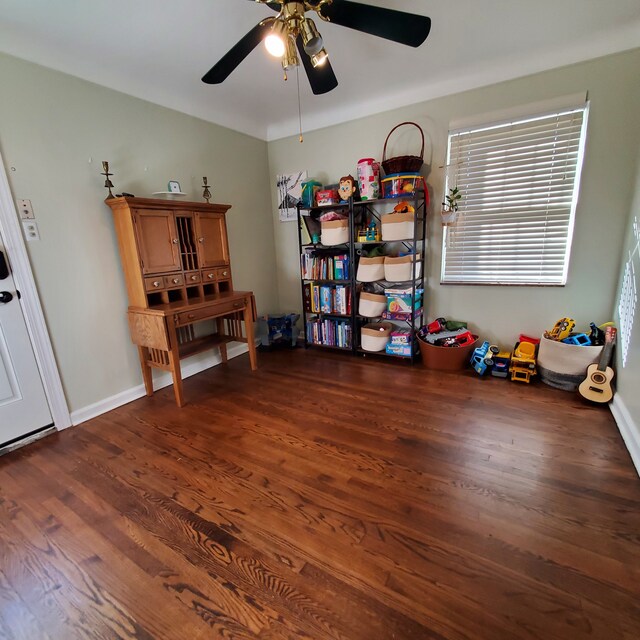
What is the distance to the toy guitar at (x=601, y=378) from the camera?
212 cm

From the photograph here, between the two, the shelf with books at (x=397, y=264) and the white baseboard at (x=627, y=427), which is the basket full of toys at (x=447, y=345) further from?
the white baseboard at (x=627, y=427)

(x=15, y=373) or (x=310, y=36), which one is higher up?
(x=310, y=36)

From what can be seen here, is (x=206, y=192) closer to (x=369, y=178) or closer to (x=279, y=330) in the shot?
(x=369, y=178)

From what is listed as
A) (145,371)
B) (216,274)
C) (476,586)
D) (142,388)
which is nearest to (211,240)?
(216,274)

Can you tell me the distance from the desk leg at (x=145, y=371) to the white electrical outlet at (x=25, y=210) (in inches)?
43.1

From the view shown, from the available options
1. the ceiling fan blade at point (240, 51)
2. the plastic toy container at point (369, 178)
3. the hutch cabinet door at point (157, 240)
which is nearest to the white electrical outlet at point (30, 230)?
the hutch cabinet door at point (157, 240)

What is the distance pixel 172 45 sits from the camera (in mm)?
2043

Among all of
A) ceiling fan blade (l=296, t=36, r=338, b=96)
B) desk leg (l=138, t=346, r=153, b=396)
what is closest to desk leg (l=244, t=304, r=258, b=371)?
desk leg (l=138, t=346, r=153, b=396)

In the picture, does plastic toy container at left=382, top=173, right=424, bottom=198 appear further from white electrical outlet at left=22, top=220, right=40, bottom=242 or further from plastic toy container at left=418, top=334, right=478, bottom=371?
white electrical outlet at left=22, top=220, right=40, bottom=242

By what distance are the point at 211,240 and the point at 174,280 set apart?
0.52m

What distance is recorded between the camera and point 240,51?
1.59 meters

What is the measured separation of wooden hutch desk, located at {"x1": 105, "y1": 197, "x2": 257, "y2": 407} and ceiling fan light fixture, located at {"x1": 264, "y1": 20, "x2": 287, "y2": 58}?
137cm

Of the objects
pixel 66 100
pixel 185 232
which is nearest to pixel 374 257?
pixel 185 232

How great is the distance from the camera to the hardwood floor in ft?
3.36
